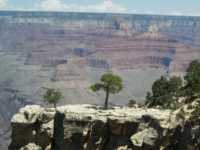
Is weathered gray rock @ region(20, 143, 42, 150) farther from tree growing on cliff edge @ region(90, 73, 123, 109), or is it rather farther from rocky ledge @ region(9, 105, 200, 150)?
tree growing on cliff edge @ region(90, 73, 123, 109)

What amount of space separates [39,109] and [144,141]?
1330 centimetres

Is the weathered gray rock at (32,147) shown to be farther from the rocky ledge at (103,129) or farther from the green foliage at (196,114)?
the green foliage at (196,114)

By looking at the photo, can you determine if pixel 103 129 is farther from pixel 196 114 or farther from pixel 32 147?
pixel 196 114

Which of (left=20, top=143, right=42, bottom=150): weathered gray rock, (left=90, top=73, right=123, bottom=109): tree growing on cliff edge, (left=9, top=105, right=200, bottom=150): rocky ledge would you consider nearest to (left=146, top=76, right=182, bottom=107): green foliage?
(left=90, top=73, right=123, bottom=109): tree growing on cliff edge

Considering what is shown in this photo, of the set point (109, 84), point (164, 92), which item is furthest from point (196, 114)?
point (164, 92)

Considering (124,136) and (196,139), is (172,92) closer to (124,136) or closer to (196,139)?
(124,136)

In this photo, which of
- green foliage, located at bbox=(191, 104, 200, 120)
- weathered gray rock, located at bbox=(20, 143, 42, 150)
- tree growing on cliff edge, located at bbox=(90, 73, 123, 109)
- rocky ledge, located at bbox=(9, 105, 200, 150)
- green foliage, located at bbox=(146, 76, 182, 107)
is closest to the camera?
green foliage, located at bbox=(191, 104, 200, 120)

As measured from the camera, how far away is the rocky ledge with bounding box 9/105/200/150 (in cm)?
4128

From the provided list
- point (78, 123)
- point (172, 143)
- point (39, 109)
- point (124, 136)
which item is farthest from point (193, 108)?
point (39, 109)

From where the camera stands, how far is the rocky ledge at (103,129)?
41281 millimetres

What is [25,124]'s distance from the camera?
49.5 metres

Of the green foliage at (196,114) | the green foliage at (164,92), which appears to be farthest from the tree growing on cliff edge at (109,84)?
the green foliage at (196,114)

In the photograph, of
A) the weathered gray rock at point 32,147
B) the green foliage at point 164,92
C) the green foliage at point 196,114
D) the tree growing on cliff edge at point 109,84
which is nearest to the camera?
the green foliage at point 196,114

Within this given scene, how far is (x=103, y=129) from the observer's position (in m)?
45.3
